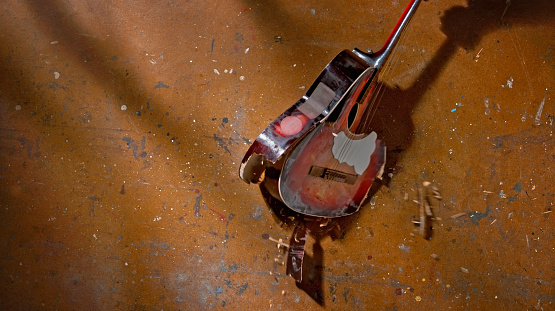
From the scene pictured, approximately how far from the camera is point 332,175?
6.93 ft

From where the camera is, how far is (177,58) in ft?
7.87

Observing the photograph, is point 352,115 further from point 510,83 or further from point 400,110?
point 510,83

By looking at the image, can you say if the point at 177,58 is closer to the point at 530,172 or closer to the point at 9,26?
the point at 9,26

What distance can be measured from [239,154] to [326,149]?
0.62 m

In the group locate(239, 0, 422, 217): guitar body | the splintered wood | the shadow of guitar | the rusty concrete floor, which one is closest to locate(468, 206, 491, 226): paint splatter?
the rusty concrete floor

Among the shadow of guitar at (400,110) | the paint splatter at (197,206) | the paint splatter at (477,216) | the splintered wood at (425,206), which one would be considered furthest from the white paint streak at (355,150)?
the paint splatter at (197,206)

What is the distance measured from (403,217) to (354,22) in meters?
1.36

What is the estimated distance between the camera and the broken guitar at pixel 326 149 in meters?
1.86

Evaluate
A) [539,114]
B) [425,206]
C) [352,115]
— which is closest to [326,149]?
[352,115]

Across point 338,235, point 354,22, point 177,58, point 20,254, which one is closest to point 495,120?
point 354,22

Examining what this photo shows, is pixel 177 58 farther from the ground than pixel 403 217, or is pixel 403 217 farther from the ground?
pixel 177 58

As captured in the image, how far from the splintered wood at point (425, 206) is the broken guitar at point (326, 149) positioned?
0.35m

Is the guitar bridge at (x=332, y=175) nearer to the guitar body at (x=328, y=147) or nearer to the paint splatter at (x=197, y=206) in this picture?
the guitar body at (x=328, y=147)

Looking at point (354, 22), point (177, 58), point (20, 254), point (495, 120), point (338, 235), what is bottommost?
point (20, 254)
